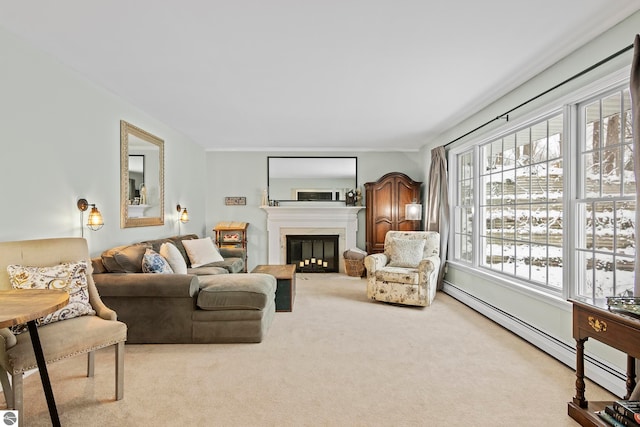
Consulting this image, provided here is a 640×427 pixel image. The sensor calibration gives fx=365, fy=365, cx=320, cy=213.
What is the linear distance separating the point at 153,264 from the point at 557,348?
142 inches

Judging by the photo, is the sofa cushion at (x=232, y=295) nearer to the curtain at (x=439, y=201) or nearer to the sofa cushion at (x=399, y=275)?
the sofa cushion at (x=399, y=275)

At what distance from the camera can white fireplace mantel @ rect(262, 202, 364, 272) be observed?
7031 millimetres

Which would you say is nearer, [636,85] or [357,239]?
[636,85]

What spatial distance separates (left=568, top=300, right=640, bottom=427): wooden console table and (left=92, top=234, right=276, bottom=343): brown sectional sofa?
233 centimetres

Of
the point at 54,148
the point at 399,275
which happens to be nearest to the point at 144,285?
the point at 54,148

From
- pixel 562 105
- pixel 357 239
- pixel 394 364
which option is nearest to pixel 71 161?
pixel 394 364

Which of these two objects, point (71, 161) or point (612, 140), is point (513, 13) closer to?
point (612, 140)

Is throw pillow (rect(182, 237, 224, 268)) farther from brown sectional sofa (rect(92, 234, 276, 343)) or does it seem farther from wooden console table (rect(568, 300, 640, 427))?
wooden console table (rect(568, 300, 640, 427))

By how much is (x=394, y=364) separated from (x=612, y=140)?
2.27m

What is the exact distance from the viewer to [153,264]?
3508 mm

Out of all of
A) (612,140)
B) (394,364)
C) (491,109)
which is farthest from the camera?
(491,109)

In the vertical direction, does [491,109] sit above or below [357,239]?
above

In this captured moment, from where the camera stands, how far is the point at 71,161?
3.24m

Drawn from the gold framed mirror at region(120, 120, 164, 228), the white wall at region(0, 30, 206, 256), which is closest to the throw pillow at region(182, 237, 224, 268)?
the gold framed mirror at region(120, 120, 164, 228)
